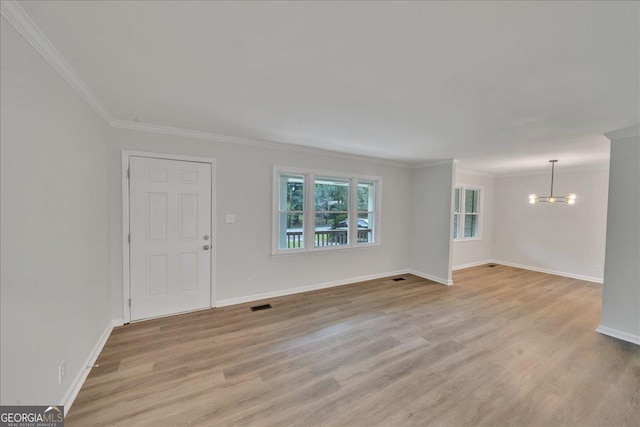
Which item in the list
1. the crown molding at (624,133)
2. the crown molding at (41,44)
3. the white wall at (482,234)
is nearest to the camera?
the crown molding at (41,44)

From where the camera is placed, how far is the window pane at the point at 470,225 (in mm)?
6461

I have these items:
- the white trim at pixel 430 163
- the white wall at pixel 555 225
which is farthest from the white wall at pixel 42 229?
the white wall at pixel 555 225

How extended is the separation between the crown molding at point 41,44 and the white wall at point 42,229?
0.04m

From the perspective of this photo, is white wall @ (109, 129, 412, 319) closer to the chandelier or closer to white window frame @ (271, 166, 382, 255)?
white window frame @ (271, 166, 382, 255)

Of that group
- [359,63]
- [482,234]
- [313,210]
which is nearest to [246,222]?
[313,210]

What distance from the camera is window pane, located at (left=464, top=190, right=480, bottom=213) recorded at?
641 cm

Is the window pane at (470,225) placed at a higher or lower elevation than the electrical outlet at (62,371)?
higher

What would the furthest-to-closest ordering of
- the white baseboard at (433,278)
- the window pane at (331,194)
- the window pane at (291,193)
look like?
1. the white baseboard at (433,278)
2. the window pane at (331,194)
3. the window pane at (291,193)

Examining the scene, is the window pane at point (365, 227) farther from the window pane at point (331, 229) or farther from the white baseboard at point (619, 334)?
the white baseboard at point (619, 334)

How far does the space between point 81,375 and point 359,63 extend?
3.34 metres

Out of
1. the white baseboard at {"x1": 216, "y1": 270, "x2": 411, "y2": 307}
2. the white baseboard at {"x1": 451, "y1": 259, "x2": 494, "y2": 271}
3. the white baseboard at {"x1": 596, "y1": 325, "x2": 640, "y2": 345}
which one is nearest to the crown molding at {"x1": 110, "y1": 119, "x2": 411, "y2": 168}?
the white baseboard at {"x1": 216, "y1": 270, "x2": 411, "y2": 307}

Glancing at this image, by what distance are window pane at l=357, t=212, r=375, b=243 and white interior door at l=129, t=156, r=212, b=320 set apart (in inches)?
113

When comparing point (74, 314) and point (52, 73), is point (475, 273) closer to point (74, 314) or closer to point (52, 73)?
point (74, 314)

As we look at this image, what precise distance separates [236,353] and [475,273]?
5646 mm
